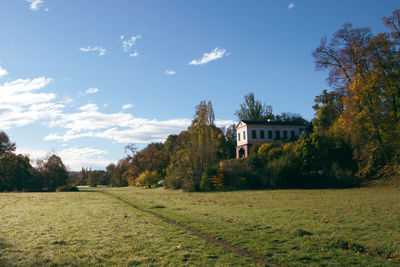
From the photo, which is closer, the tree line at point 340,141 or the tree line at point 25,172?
the tree line at point 340,141

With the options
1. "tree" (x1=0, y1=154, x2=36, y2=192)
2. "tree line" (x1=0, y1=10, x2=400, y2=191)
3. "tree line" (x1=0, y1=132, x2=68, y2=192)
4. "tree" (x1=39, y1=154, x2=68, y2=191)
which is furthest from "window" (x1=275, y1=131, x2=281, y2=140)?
"tree" (x1=0, y1=154, x2=36, y2=192)

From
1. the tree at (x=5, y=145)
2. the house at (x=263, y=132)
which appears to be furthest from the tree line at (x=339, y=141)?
the tree at (x=5, y=145)

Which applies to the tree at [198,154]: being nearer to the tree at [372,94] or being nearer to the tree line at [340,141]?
the tree line at [340,141]

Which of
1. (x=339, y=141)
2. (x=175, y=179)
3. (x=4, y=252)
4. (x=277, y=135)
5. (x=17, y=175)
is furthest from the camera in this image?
(x=17, y=175)

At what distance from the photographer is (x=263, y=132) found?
191 feet

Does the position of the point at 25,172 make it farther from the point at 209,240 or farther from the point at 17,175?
the point at 209,240

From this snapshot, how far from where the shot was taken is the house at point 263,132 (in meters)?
57.2

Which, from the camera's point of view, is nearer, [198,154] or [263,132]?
[198,154]

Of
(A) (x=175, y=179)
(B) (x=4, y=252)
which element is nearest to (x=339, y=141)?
(A) (x=175, y=179)

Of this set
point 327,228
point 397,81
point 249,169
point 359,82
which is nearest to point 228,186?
point 249,169

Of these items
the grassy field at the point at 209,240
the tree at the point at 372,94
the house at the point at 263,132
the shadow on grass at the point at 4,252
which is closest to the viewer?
the shadow on grass at the point at 4,252

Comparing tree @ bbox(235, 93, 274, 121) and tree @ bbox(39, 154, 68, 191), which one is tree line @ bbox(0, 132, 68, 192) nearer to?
tree @ bbox(39, 154, 68, 191)

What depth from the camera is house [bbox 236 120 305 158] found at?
57.2 metres

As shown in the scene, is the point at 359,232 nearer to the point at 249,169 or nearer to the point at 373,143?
the point at 373,143
